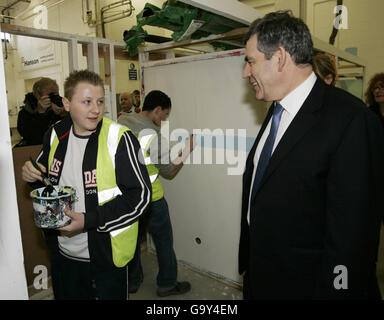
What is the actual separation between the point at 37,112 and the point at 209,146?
1.55 m

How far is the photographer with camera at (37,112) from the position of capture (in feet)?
8.20

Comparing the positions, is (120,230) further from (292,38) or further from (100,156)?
(292,38)

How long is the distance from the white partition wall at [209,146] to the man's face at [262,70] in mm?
984

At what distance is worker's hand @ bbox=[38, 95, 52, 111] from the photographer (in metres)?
2.53

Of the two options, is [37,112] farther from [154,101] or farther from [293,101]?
[293,101]

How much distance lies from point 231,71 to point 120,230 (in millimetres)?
1650

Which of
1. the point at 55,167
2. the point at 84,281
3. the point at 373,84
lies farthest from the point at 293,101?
the point at 373,84

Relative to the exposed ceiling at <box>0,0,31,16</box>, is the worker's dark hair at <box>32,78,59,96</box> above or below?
below

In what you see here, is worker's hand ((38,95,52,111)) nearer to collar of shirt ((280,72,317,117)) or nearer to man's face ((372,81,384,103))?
collar of shirt ((280,72,317,117))

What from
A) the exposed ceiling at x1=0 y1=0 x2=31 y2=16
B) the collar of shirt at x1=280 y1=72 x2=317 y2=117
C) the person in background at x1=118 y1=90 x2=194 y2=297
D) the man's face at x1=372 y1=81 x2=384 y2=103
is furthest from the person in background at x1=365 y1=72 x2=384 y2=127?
the exposed ceiling at x1=0 y1=0 x2=31 y2=16

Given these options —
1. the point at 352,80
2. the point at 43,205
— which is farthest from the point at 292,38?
the point at 352,80

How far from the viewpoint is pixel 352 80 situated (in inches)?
195

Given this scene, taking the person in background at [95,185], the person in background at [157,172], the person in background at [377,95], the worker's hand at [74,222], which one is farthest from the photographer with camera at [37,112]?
the person in background at [377,95]

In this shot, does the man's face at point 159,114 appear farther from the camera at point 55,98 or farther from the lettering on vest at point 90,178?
the lettering on vest at point 90,178
